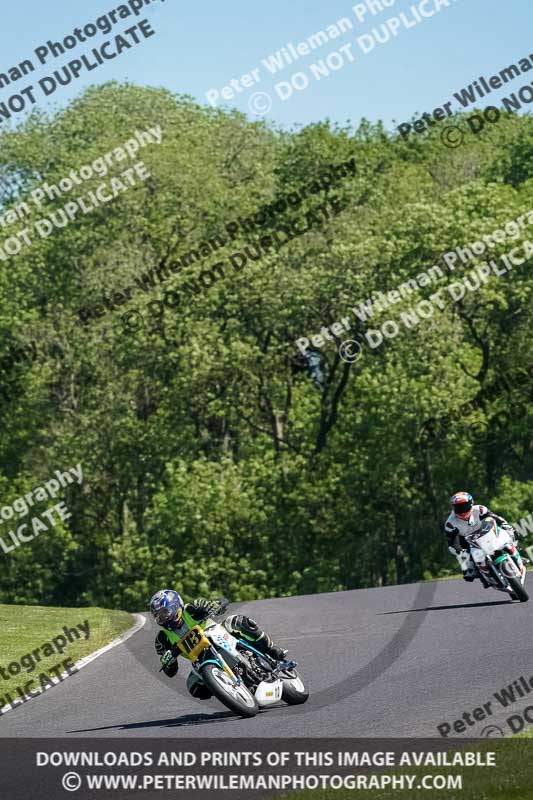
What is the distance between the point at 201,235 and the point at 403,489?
56.0 ft

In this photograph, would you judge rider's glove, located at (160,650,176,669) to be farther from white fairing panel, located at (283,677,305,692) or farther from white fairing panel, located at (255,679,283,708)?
white fairing panel, located at (283,677,305,692)

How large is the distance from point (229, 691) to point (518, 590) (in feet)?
27.0

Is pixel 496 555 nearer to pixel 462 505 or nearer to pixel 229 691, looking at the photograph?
pixel 462 505

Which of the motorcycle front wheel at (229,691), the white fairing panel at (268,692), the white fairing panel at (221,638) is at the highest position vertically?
the white fairing panel at (221,638)

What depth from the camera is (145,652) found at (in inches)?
765

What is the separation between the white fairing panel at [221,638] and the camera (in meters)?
12.8

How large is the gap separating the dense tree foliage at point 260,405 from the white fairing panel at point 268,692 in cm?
2954

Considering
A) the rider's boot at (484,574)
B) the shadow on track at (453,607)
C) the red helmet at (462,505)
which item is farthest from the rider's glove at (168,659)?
the shadow on track at (453,607)

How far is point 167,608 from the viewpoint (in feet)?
41.9

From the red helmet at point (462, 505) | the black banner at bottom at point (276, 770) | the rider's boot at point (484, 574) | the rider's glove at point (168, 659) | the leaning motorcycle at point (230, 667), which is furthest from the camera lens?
the rider's boot at point (484, 574)

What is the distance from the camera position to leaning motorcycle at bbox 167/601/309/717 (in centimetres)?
1255

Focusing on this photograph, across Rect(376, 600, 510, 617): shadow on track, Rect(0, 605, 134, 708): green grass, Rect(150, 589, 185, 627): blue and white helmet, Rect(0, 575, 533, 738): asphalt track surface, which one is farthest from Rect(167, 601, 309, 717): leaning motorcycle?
Rect(376, 600, 510, 617): shadow on track

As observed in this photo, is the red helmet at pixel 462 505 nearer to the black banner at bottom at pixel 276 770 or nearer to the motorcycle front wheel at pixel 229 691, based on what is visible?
the motorcycle front wheel at pixel 229 691

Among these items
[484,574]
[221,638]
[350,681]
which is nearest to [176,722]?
[221,638]
